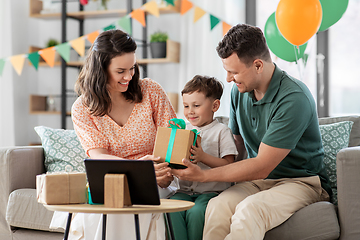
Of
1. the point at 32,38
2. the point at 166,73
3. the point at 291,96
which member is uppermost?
the point at 32,38

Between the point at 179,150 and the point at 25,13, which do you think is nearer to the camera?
the point at 179,150

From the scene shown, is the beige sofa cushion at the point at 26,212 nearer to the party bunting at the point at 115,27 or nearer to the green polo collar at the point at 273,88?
the green polo collar at the point at 273,88

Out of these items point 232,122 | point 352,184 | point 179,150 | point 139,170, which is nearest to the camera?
point 139,170

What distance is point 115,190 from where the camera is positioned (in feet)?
3.94

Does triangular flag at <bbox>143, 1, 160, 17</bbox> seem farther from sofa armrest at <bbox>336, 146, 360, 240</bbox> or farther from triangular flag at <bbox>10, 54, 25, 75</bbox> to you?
sofa armrest at <bbox>336, 146, 360, 240</bbox>

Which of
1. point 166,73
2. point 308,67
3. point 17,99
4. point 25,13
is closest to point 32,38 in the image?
point 25,13

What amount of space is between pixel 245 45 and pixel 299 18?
2.87 ft

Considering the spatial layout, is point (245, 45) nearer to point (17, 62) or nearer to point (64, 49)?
point (64, 49)

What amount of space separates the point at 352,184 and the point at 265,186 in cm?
39

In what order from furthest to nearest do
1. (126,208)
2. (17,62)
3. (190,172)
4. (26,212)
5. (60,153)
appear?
(17,62) < (60,153) < (26,212) < (190,172) < (126,208)

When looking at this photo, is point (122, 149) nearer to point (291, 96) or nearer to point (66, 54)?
point (291, 96)

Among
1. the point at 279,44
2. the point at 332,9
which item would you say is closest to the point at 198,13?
the point at 279,44

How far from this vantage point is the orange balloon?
2.38 meters

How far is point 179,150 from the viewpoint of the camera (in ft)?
4.92
